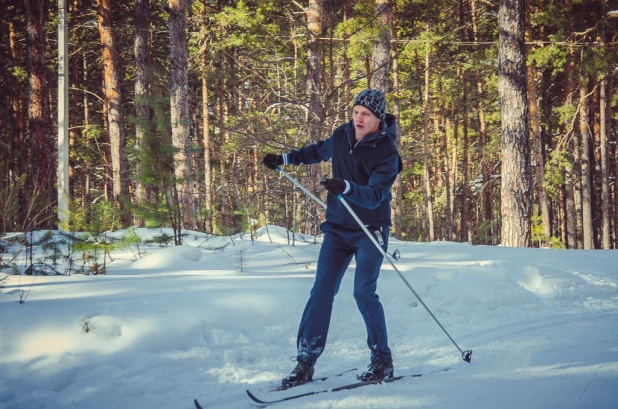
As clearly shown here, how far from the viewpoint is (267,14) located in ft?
34.3

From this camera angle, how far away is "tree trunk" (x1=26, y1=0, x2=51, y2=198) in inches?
499

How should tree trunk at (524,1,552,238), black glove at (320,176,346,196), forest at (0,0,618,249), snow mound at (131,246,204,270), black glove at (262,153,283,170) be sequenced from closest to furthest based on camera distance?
1. black glove at (320,176,346,196)
2. black glove at (262,153,283,170)
3. snow mound at (131,246,204,270)
4. forest at (0,0,618,249)
5. tree trunk at (524,1,552,238)

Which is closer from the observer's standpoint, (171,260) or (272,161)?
(272,161)

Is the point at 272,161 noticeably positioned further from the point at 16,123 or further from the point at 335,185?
the point at 16,123

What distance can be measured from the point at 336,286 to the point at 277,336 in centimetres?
119

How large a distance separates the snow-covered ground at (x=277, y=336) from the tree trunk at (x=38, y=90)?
7.84m

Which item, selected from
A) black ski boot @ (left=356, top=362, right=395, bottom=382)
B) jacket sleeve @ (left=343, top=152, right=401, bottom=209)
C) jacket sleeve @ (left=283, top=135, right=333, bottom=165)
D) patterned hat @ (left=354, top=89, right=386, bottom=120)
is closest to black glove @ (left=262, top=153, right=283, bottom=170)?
jacket sleeve @ (left=283, top=135, right=333, bottom=165)

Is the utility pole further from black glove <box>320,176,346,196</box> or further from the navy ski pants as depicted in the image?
black glove <box>320,176,346,196</box>

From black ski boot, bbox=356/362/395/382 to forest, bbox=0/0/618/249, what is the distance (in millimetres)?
3887

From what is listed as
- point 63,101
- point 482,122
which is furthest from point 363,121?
point 482,122

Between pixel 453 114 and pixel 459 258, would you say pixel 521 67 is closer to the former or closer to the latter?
pixel 459 258

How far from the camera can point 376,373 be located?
3.47 m

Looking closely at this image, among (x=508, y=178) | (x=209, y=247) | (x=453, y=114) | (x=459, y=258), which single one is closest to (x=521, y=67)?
(x=508, y=178)

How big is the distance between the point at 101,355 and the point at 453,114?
22602 millimetres
